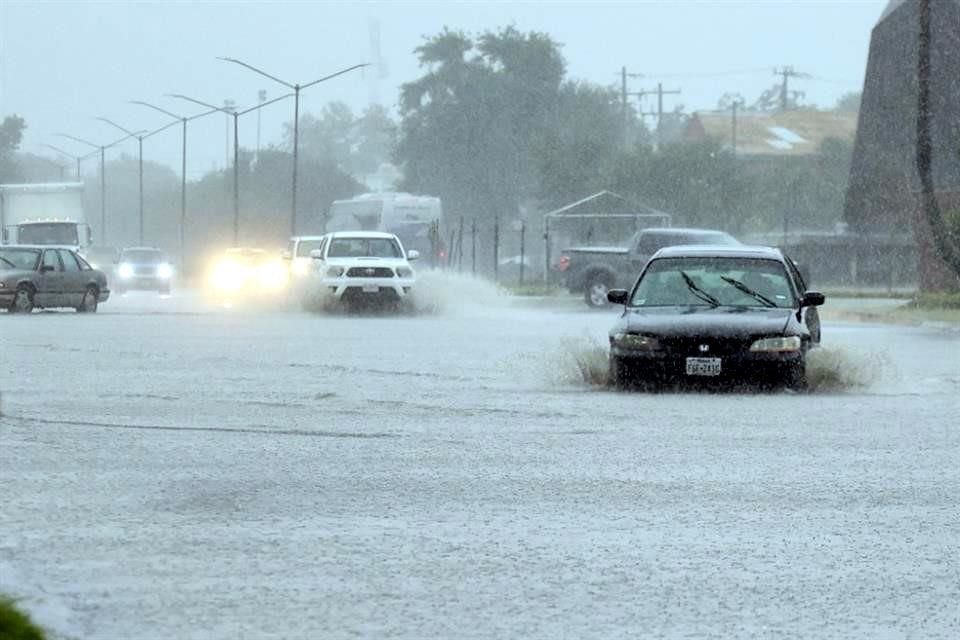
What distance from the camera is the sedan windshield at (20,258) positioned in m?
47.6

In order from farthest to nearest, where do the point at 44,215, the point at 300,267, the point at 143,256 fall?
the point at 143,256
the point at 44,215
the point at 300,267

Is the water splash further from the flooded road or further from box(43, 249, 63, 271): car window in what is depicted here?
box(43, 249, 63, 271): car window

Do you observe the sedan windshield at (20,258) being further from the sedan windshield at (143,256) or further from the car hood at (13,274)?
the sedan windshield at (143,256)

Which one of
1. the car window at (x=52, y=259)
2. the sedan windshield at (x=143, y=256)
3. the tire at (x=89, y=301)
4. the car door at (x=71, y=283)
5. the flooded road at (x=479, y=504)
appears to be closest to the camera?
the flooded road at (x=479, y=504)

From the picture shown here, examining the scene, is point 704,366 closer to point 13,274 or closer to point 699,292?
point 699,292

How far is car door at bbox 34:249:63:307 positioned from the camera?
155 ft

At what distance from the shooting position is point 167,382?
23.8 metres

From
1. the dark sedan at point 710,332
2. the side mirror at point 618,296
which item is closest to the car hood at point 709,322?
the dark sedan at point 710,332

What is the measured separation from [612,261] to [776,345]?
32197 millimetres

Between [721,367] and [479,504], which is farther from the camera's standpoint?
[721,367]

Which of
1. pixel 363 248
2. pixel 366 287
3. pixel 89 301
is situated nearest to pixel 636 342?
pixel 366 287

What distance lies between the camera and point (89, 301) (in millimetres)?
48750

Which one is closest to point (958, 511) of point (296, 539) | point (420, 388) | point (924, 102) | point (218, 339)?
point (296, 539)

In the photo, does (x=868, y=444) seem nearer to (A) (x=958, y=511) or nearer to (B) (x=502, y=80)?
(A) (x=958, y=511)
